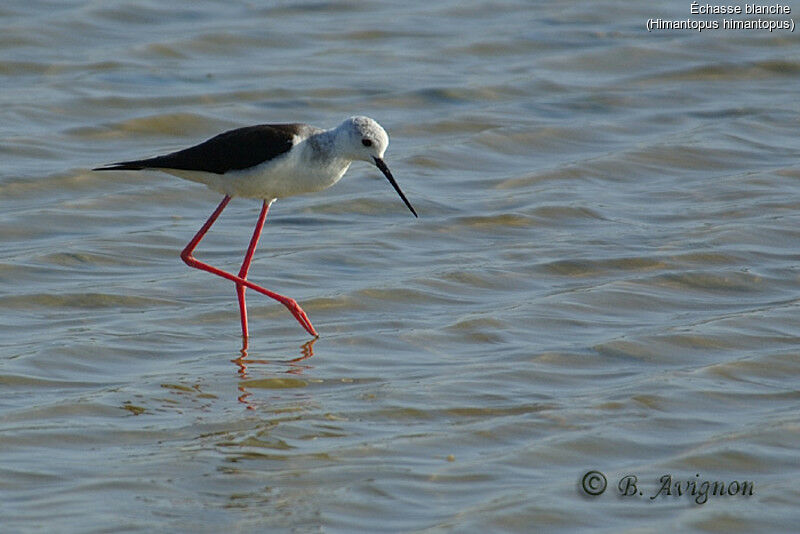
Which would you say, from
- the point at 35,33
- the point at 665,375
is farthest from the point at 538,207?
the point at 35,33

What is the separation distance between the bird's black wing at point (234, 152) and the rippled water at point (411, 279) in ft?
2.57

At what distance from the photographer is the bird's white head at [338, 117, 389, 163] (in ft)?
25.1

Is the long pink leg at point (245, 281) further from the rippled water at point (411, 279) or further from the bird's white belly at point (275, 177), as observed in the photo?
the bird's white belly at point (275, 177)

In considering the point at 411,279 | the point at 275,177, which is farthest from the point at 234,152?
the point at 411,279

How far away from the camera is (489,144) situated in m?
11.2

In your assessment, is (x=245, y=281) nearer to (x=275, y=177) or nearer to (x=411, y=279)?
(x=275, y=177)

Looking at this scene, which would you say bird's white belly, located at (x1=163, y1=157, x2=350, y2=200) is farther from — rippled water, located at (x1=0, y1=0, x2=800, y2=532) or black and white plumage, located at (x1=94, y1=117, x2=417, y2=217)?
rippled water, located at (x1=0, y1=0, x2=800, y2=532)

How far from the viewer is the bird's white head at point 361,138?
301 inches

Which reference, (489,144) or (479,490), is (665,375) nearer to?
(479,490)

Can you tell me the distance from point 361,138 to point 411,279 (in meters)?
1.05

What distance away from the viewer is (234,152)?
7.67 metres

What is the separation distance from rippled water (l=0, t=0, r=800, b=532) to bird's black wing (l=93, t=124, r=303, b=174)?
30.9 inches

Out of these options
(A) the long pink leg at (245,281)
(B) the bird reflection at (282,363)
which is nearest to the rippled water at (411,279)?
(B) the bird reflection at (282,363)

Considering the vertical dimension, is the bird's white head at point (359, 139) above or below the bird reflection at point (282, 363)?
above
